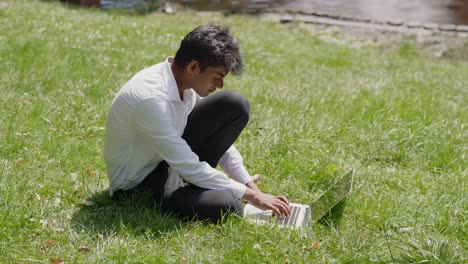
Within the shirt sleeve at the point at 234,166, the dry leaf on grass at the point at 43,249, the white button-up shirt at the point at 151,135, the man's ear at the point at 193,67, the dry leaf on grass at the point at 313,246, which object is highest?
the man's ear at the point at 193,67

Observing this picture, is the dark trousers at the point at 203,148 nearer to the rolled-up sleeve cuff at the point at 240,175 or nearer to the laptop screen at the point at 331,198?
the rolled-up sleeve cuff at the point at 240,175

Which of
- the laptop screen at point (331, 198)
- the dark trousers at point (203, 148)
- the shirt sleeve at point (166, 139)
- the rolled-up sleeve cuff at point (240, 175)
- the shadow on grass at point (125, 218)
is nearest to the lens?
the shirt sleeve at point (166, 139)

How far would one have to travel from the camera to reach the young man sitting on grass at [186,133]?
384 centimetres

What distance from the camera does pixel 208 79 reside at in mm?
3904

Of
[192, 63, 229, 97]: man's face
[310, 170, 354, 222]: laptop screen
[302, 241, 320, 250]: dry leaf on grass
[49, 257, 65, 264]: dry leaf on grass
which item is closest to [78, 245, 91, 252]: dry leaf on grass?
[49, 257, 65, 264]: dry leaf on grass

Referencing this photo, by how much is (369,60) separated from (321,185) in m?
4.73

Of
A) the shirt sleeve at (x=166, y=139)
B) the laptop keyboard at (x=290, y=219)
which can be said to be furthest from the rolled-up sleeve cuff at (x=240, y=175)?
the shirt sleeve at (x=166, y=139)

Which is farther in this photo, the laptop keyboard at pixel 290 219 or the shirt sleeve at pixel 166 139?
the laptop keyboard at pixel 290 219

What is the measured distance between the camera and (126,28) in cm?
853

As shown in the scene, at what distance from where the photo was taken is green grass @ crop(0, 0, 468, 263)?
3814 mm

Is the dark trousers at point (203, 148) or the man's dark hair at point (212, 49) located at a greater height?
the man's dark hair at point (212, 49)

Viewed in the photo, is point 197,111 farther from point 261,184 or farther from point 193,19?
point 193,19

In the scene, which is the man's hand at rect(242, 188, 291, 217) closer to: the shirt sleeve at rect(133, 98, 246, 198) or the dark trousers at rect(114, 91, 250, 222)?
the dark trousers at rect(114, 91, 250, 222)

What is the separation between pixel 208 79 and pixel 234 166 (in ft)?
2.25
